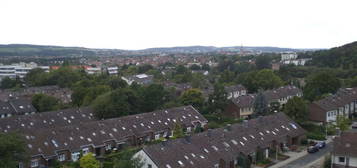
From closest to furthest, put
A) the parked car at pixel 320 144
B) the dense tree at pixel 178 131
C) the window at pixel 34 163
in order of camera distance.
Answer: the window at pixel 34 163, the parked car at pixel 320 144, the dense tree at pixel 178 131

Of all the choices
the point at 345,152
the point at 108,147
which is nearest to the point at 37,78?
the point at 108,147

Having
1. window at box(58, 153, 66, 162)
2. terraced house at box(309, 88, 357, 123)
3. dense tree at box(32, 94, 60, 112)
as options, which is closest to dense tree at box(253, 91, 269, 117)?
terraced house at box(309, 88, 357, 123)

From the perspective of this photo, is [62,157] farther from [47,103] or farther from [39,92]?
[39,92]

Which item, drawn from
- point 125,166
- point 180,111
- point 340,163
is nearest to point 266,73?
point 180,111

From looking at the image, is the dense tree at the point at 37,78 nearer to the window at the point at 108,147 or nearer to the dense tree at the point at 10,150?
the window at the point at 108,147

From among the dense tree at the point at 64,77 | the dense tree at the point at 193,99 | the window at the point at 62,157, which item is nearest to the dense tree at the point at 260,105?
the dense tree at the point at 193,99
